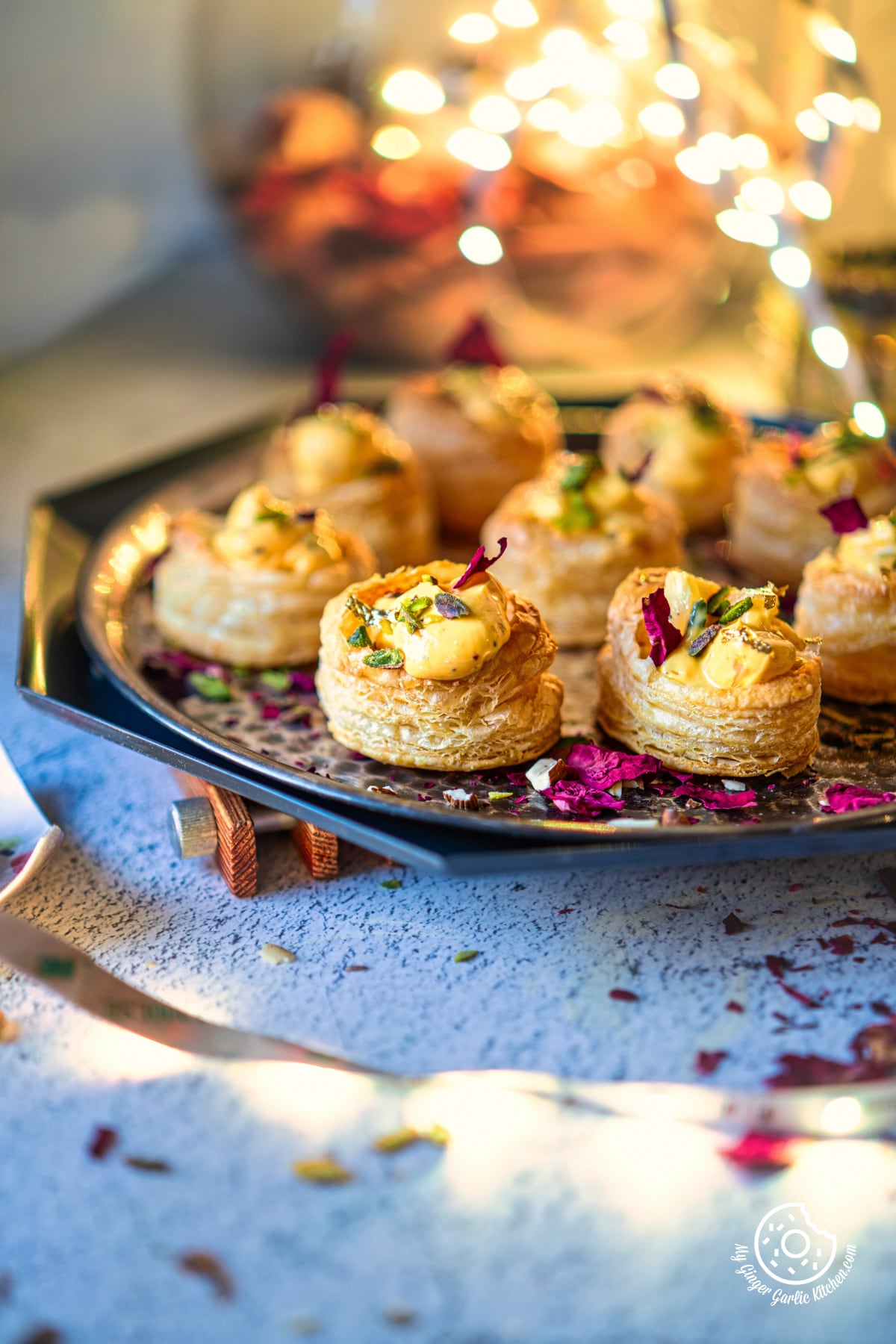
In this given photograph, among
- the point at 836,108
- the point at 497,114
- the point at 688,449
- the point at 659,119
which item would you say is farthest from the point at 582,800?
the point at 497,114

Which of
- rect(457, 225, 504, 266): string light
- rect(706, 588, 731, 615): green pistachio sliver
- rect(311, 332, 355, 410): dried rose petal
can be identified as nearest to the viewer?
rect(706, 588, 731, 615): green pistachio sliver

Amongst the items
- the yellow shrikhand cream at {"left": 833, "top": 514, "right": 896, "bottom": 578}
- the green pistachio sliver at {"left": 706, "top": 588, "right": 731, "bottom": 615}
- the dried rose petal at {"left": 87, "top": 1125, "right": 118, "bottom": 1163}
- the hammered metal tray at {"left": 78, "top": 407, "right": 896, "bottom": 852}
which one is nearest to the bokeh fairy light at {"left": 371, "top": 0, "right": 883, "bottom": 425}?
the yellow shrikhand cream at {"left": 833, "top": 514, "right": 896, "bottom": 578}

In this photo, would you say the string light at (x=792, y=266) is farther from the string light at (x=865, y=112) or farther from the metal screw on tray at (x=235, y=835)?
the metal screw on tray at (x=235, y=835)

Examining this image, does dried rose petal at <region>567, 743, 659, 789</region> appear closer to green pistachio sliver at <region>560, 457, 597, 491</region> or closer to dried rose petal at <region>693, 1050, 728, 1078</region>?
dried rose petal at <region>693, 1050, 728, 1078</region>

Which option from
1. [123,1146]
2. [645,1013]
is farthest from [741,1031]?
[123,1146]

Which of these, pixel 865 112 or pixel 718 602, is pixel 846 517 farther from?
pixel 865 112

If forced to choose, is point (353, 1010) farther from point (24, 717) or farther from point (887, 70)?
point (887, 70)
